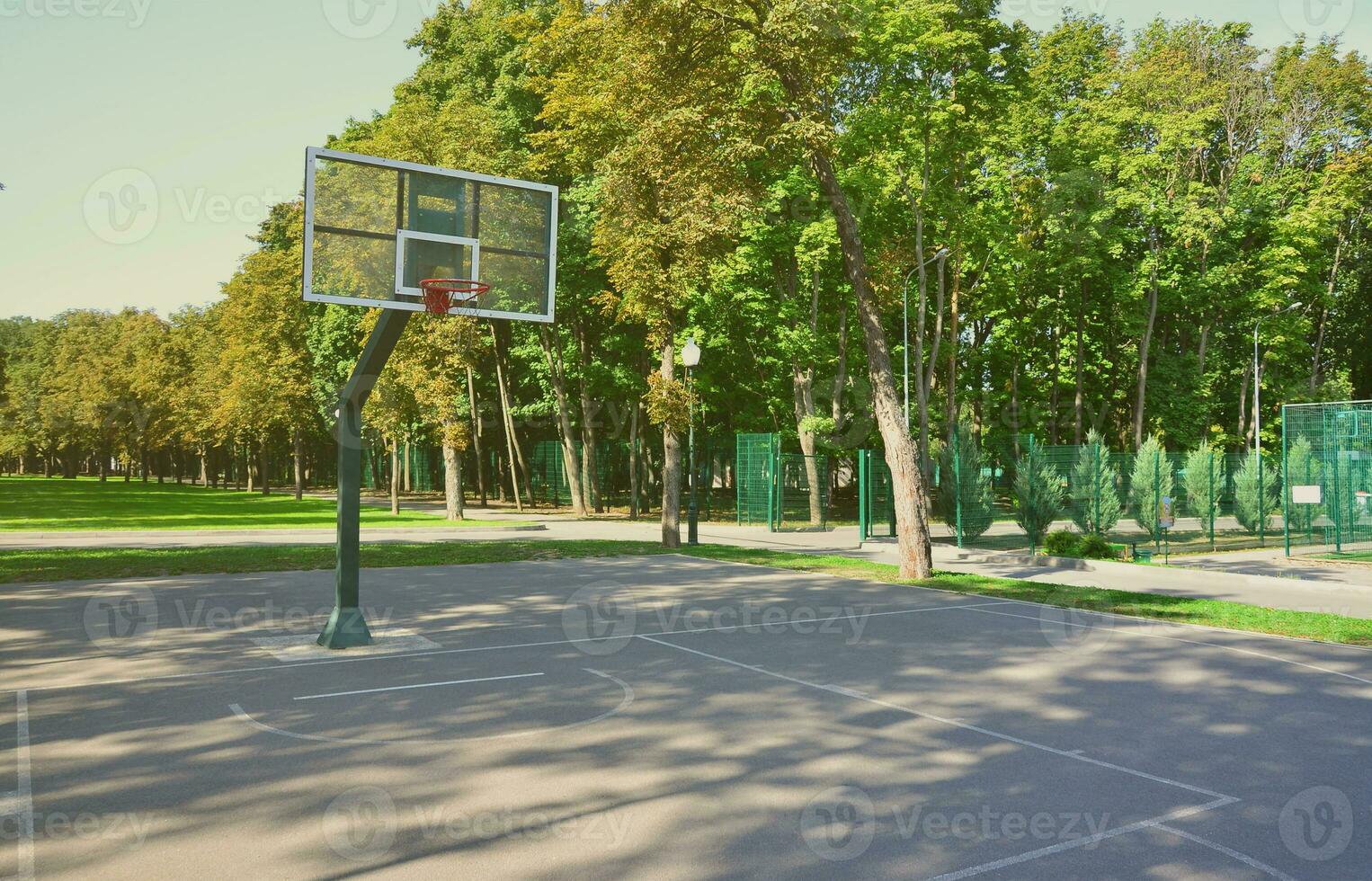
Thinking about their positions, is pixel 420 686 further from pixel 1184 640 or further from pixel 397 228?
pixel 1184 640

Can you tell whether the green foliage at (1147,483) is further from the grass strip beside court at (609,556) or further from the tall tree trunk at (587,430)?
the tall tree trunk at (587,430)

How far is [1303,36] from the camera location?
4200cm

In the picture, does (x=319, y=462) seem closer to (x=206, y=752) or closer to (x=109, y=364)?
(x=109, y=364)

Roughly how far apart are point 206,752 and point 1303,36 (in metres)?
50.3

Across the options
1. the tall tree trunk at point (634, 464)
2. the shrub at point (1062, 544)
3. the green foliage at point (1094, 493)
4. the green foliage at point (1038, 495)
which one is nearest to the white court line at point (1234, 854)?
the shrub at point (1062, 544)

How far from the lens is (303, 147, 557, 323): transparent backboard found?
1094 cm

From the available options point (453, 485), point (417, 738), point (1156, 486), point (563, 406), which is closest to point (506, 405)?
point (563, 406)

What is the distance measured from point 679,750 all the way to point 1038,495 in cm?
1764

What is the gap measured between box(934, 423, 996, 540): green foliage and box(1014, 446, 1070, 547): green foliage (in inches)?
45.2

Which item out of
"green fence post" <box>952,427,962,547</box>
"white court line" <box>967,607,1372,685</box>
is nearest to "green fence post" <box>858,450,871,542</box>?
"green fence post" <box>952,427,962,547</box>

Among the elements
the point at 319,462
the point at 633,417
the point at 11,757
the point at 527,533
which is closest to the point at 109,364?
the point at 319,462

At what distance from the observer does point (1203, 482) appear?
2728 cm

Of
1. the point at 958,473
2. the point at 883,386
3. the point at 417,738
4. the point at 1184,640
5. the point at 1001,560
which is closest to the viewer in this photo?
the point at 417,738

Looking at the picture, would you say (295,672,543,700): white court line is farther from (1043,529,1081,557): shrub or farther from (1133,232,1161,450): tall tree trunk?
(1133,232,1161,450): tall tree trunk
